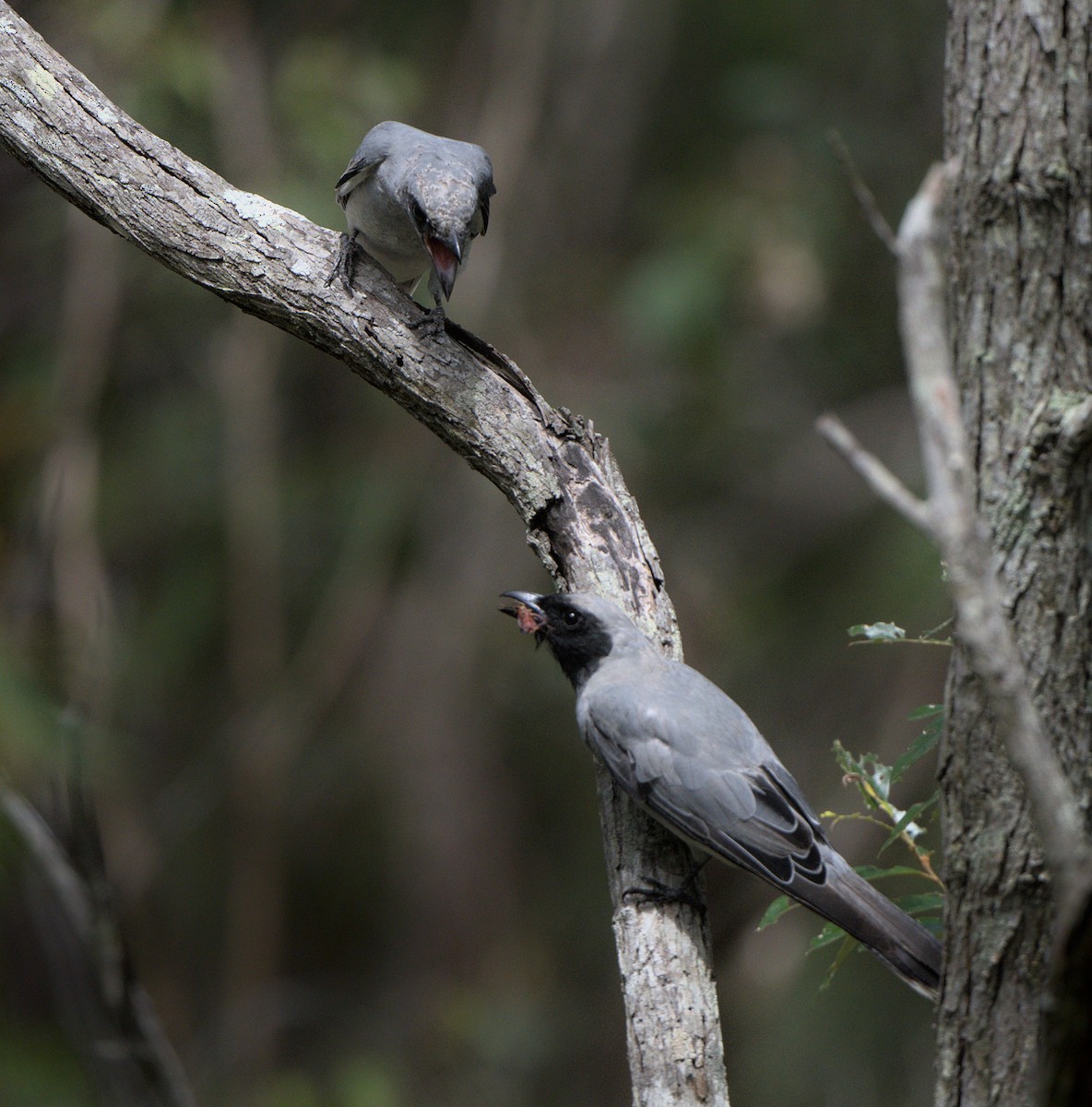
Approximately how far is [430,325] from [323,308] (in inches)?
11.2

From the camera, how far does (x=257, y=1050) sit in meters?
7.41

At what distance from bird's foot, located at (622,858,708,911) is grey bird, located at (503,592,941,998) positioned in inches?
8.4

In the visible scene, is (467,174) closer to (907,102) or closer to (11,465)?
(11,465)

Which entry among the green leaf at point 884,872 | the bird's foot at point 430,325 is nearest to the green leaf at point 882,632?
the green leaf at point 884,872

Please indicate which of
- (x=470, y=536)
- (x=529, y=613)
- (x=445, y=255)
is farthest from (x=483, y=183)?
(x=470, y=536)

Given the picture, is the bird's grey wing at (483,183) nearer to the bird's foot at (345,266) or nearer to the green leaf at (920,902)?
the bird's foot at (345,266)

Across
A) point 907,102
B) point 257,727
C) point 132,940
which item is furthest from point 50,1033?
point 907,102

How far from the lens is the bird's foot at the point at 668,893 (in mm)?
2711

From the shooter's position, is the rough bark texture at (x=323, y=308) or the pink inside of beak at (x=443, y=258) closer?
the rough bark texture at (x=323, y=308)

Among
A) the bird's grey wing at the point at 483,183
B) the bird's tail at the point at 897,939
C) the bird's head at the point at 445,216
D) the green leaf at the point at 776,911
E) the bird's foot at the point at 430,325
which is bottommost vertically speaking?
the bird's tail at the point at 897,939

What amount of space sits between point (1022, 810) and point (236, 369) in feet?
21.9

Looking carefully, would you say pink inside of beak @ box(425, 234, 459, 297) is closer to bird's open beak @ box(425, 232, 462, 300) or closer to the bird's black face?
bird's open beak @ box(425, 232, 462, 300)

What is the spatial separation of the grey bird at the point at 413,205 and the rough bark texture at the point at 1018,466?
1618mm

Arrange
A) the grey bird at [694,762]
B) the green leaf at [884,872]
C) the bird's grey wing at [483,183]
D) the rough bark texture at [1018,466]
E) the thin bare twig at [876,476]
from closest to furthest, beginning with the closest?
1. the thin bare twig at [876,476]
2. the rough bark texture at [1018,466]
3. the green leaf at [884,872]
4. the grey bird at [694,762]
5. the bird's grey wing at [483,183]
